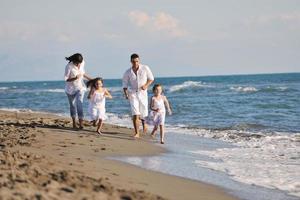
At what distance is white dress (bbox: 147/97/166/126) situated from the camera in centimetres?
1127

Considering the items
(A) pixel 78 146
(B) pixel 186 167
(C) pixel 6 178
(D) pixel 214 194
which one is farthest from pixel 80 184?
(A) pixel 78 146

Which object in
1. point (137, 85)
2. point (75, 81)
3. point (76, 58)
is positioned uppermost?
point (76, 58)

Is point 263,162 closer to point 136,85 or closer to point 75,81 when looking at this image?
point 136,85

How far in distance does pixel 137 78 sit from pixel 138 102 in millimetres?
514

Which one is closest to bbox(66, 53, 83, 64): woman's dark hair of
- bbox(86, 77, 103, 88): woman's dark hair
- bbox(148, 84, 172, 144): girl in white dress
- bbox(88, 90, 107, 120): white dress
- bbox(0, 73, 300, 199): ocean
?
bbox(86, 77, 103, 88): woman's dark hair

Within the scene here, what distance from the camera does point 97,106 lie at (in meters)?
11.8

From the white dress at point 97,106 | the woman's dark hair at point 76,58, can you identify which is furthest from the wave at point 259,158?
the woman's dark hair at point 76,58

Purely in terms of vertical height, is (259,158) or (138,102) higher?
(138,102)

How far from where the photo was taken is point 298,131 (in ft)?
45.1

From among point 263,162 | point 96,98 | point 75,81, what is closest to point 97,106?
point 96,98

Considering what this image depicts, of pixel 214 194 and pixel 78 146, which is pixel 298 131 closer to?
pixel 78 146

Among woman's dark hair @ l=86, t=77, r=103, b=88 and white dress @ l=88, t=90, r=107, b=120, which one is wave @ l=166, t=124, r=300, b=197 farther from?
woman's dark hair @ l=86, t=77, r=103, b=88

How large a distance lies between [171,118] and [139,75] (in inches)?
294

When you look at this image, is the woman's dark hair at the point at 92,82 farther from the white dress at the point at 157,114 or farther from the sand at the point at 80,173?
the sand at the point at 80,173
